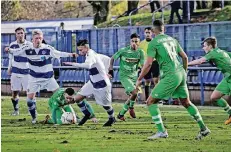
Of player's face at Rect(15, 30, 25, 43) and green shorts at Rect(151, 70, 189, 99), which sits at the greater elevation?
player's face at Rect(15, 30, 25, 43)

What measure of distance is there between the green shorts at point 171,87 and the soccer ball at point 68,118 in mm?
4300

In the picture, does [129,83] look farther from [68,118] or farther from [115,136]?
[115,136]

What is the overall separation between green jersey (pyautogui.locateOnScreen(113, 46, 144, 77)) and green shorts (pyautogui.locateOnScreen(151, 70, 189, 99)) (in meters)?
5.15

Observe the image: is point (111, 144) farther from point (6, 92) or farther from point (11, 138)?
point (6, 92)

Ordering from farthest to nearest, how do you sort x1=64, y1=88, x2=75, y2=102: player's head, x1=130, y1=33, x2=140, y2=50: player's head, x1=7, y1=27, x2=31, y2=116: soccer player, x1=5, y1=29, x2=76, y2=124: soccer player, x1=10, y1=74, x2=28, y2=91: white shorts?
x1=10, y1=74, x2=28, y2=91: white shorts → x1=7, y1=27, x2=31, y2=116: soccer player → x1=130, y1=33, x2=140, y2=50: player's head → x1=5, y1=29, x2=76, y2=124: soccer player → x1=64, y1=88, x2=75, y2=102: player's head

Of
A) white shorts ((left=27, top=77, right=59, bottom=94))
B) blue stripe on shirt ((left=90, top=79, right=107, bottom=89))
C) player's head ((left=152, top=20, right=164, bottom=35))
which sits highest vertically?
player's head ((left=152, top=20, right=164, bottom=35))

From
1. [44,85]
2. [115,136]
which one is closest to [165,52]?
[115,136]

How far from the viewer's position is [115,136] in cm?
1852

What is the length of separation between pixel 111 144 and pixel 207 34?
1417cm

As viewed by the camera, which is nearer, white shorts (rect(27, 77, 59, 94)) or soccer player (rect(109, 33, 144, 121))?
white shorts (rect(27, 77, 59, 94))

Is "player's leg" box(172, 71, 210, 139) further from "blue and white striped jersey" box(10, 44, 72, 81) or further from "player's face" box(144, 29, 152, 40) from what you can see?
"player's face" box(144, 29, 152, 40)

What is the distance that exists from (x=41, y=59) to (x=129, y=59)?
2462mm

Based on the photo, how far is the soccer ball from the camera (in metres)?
21.5

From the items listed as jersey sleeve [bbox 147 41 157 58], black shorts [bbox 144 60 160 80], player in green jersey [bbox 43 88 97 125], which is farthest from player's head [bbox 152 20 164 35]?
black shorts [bbox 144 60 160 80]
